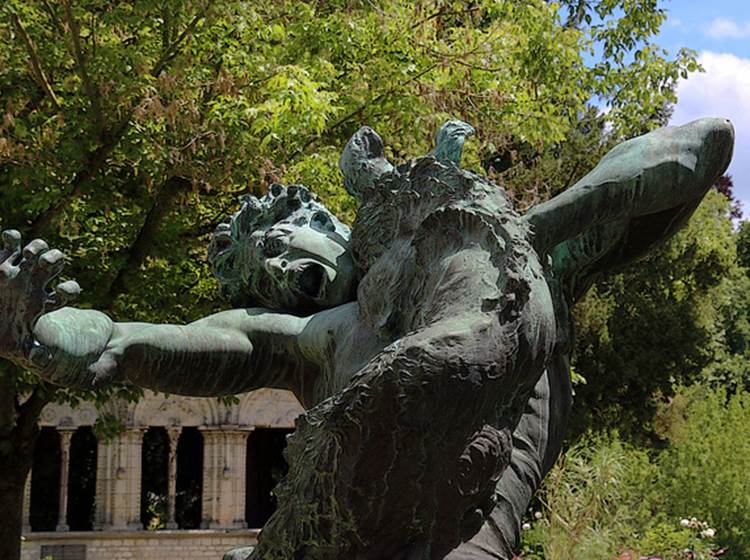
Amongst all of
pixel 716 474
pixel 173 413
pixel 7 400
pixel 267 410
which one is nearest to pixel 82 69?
pixel 7 400

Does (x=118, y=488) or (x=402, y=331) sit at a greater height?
(x=118, y=488)

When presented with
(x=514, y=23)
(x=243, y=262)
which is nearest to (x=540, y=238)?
(x=243, y=262)

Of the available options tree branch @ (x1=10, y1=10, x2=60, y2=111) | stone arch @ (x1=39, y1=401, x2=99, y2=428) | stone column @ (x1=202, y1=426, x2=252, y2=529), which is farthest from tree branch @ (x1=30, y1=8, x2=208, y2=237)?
stone column @ (x1=202, y1=426, x2=252, y2=529)

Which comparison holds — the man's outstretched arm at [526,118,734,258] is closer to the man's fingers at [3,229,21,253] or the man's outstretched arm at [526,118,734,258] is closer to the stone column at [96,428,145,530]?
the man's fingers at [3,229,21,253]

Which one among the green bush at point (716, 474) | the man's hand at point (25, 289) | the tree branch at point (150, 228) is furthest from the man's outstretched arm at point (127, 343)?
the green bush at point (716, 474)

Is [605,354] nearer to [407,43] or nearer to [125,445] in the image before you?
[125,445]

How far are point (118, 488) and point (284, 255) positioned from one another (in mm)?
24188

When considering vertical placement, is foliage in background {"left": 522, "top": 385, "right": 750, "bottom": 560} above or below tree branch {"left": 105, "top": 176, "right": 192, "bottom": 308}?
below

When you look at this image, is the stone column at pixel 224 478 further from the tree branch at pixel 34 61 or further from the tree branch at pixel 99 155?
the tree branch at pixel 34 61

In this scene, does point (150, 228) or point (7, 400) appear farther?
point (7, 400)

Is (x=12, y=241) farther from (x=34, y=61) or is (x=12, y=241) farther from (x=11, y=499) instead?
(x=11, y=499)

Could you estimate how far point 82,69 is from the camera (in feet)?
32.2

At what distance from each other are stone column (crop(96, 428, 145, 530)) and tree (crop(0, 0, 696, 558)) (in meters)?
14.4

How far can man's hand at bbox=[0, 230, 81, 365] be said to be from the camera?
7.76ft
